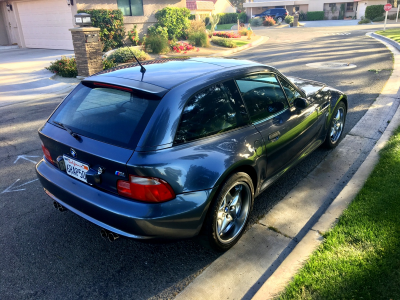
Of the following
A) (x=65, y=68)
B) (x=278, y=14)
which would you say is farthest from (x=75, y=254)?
(x=278, y=14)

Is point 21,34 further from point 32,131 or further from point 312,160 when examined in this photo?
point 312,160

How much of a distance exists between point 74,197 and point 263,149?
184 centimetres

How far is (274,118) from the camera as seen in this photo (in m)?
3.64

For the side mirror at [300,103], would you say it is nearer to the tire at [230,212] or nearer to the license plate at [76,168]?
the tire at [230,212]

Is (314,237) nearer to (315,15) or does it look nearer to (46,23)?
(46,23)

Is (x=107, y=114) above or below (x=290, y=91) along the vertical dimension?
above

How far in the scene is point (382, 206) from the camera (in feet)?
11.7

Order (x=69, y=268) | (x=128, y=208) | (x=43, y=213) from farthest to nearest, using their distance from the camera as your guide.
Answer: (x=43, y=213) < (x=69, y=268) < (x=128, y=208)

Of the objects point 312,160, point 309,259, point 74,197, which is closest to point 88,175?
point 74,197

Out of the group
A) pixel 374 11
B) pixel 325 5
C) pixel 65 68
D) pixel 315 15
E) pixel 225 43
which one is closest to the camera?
pixel 65 68

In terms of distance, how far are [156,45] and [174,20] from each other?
4446 millimetres

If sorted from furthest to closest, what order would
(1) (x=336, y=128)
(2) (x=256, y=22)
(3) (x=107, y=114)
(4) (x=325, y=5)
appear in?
1. (4) (x=325, y=5)
2. (2) (x=256, y=22)
3. (1) (x=336, y=128)
4. (3) (x=107, y=114)

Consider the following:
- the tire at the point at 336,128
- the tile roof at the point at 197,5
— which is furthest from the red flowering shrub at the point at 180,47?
the tile roof at the point at 197,5

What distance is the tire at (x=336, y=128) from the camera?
16.8 ft
